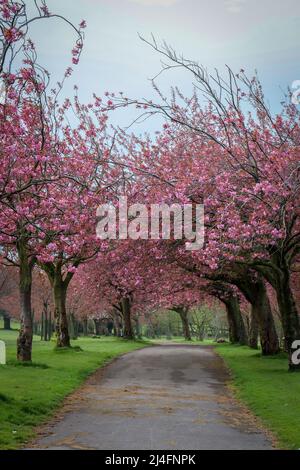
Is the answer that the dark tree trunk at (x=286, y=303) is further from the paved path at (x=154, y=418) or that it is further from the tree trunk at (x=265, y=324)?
the tree trunk at (x=265, y=324)

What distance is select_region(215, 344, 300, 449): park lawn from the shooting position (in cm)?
1185

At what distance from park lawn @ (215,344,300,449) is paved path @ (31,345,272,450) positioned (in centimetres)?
44

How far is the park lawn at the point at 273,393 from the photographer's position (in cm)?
1185

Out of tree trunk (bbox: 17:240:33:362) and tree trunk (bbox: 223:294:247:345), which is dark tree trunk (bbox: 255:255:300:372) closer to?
tree trunk (bbox: 17:240:33:362)

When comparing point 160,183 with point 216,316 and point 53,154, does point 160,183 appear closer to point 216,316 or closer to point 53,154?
point 53,154

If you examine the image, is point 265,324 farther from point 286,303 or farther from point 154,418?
point 154,418

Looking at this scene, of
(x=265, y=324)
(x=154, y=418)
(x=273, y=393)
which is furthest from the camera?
(x=265, y=324)

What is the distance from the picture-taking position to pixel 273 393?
666 inches

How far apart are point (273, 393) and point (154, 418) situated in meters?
5.57

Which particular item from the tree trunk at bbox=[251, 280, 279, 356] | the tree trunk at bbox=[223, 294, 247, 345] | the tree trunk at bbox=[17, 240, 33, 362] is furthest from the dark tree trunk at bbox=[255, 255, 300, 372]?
the tree trunk at bbox=[223, 294, 247, 345]

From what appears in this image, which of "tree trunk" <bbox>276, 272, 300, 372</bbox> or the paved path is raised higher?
"tree trunk" <bbox>276, 272, 300, 372</bbox>

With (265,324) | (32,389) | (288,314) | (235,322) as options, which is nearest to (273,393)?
(288,314)

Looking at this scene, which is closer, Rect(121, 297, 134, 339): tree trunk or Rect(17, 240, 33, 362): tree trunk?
Rect(17, 240, 33, 362): tree trunk
